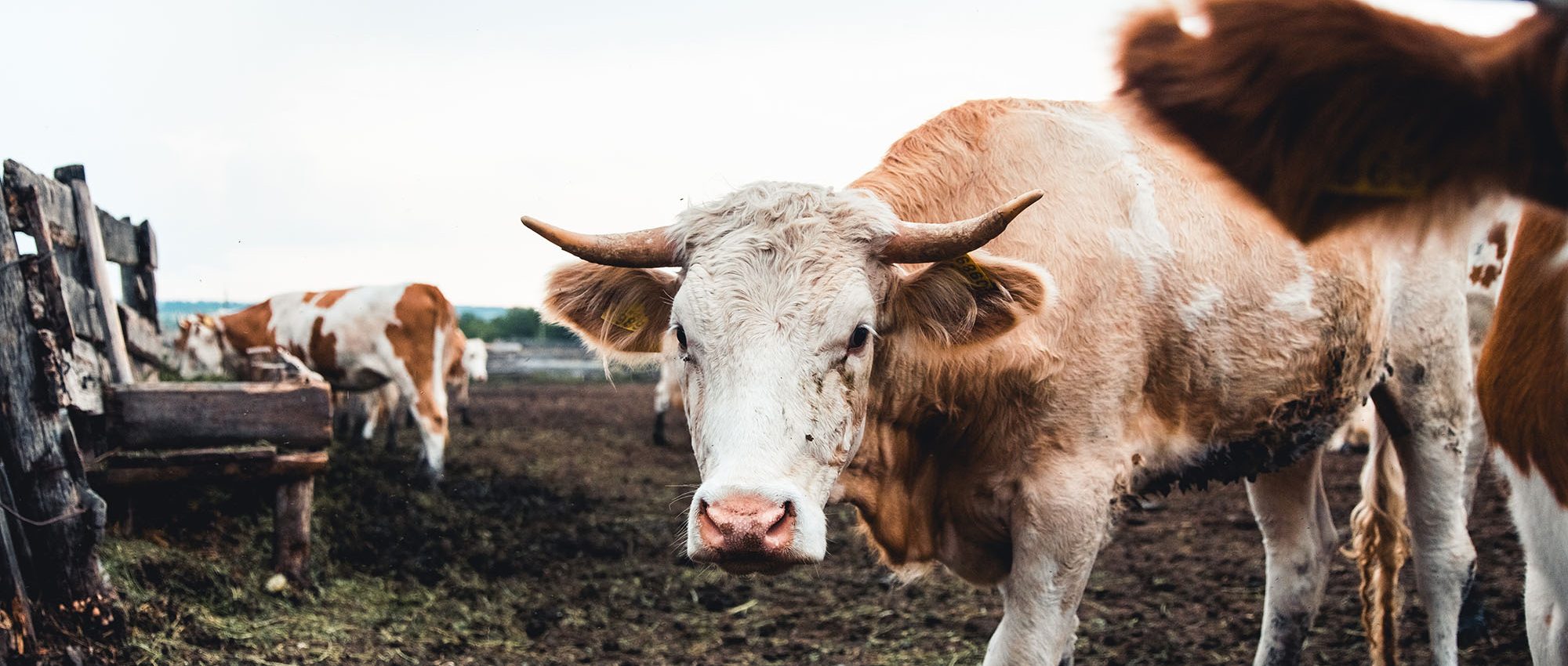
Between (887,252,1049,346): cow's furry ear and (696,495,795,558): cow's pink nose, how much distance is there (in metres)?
0.86

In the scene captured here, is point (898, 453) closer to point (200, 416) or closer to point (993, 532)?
point (993, 532)

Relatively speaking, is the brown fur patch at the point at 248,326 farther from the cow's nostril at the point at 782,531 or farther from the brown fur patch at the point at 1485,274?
the brown fur patch at the point at 1485,274

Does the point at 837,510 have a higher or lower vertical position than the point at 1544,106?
lower

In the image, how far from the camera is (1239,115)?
1256mm

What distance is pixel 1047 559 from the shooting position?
10.1 ft

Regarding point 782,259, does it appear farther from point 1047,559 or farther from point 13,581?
point 13,581

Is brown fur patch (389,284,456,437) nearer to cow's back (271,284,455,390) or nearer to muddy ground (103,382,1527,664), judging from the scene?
cow's back (271,284,455,390)

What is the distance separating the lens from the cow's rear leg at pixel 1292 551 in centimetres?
432

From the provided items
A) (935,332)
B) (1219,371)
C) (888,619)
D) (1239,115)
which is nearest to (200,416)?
(888,619)

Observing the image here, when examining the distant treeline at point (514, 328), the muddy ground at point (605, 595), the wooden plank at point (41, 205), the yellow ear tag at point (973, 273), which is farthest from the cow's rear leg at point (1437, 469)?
the distant treeline at point (514, 328)

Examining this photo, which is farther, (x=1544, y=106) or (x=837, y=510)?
(x=837, y=510)

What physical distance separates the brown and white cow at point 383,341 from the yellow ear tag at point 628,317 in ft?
A: 24.5

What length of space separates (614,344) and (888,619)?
286 cm

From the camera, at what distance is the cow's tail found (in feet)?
14.3
